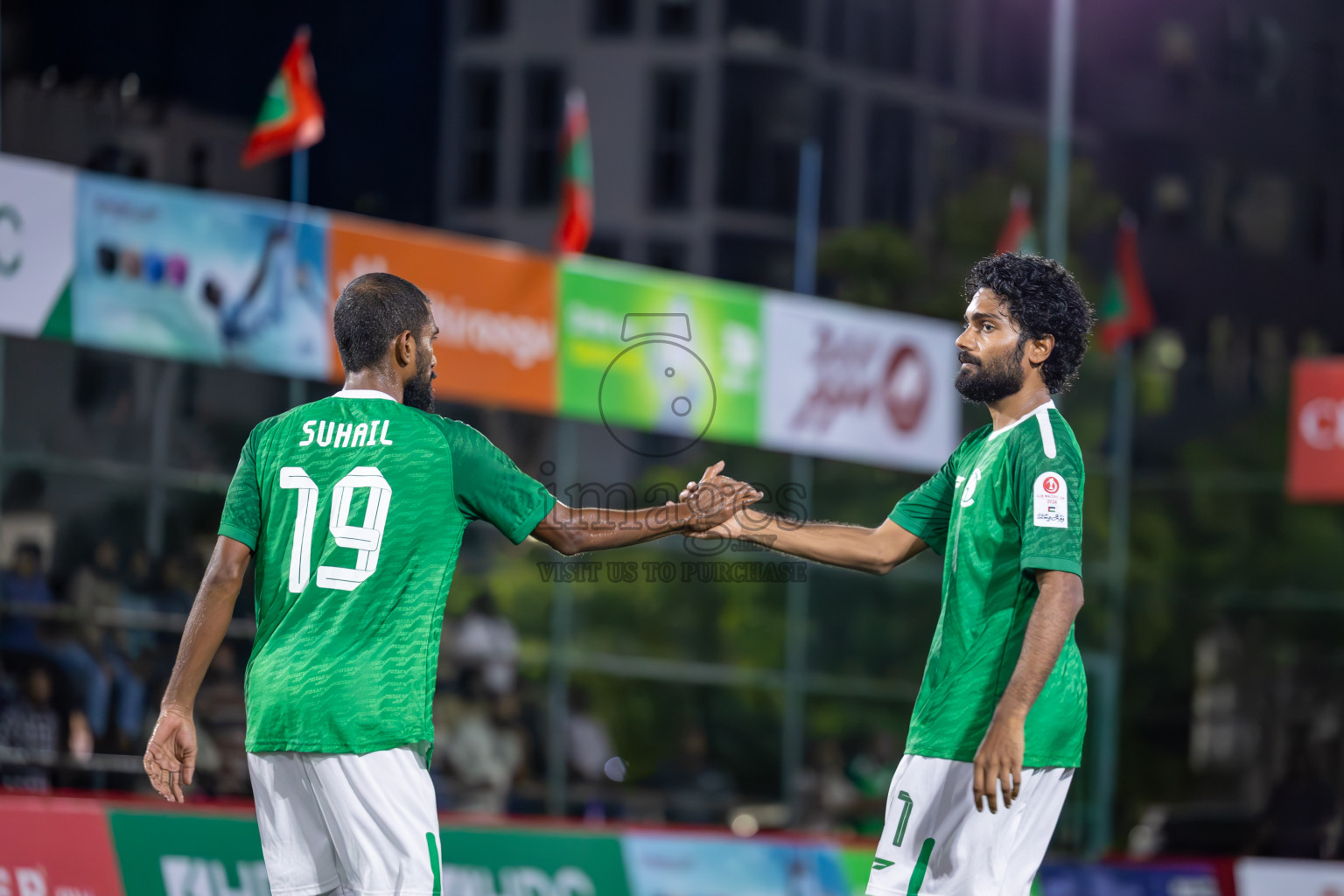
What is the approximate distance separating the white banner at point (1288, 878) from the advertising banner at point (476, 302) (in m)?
6.46

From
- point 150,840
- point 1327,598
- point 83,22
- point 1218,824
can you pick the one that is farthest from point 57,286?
point 1327,598

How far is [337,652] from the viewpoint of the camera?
4.67 m

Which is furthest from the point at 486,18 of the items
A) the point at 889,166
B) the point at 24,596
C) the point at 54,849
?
the point at 54,849

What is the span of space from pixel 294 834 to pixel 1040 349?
2.40 metres

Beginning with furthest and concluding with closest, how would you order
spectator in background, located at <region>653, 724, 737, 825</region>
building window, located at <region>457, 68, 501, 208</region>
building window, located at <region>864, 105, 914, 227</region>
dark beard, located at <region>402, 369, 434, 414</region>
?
building window, located at <region>864, 105, 914, 227</region>, building window, located at <region>457, 68, 501, 208</region>, spectator in background, located at <region>653, 724, 737, 825</region>, dark beard, located at <region>402, 369, 434, 414</region>

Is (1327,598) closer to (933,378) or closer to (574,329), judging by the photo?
(933,378)

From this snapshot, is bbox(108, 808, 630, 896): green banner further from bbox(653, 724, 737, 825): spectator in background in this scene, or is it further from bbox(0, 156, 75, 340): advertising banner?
bbox(653, 724, 737, 825): spectator in background

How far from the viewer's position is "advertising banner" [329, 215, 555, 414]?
13.6 meters

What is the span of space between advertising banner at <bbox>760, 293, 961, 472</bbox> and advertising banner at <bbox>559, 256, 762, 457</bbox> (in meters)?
0.30

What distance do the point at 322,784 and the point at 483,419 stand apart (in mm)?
12116

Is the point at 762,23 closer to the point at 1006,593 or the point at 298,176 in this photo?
the point at 298,176

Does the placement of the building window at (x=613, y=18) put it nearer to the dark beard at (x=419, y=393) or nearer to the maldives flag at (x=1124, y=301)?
the maldives flag at (x=1124, y=301)

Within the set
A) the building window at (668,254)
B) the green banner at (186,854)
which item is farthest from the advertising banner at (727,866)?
the building window at (668,254)

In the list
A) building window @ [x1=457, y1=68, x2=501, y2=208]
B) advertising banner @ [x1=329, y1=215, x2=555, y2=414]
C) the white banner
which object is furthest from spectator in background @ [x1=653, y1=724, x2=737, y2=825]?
building window @ [x1=457, y1=68, x2=501, y2=208]
